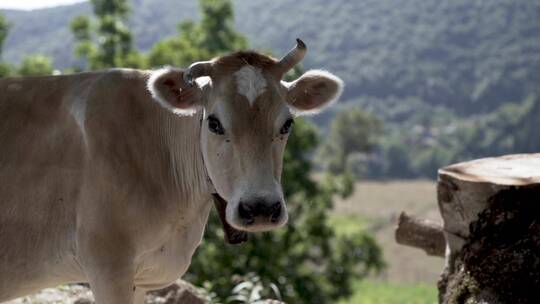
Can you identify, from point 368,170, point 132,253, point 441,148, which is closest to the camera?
point 132,253

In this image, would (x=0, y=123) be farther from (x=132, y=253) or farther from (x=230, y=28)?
(x=230, y=28)

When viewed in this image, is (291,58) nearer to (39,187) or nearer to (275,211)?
(275,211)

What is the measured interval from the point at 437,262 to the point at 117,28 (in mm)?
46007

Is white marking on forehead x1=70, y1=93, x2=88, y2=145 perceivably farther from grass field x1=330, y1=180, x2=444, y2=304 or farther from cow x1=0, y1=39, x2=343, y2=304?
grass field x1=330, y1=180, x2=444, y2=304

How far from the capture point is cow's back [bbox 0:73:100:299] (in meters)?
5.61

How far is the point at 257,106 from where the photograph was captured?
5.33 meters

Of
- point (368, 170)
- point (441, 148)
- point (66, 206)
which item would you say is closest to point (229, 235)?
point (66, 206)

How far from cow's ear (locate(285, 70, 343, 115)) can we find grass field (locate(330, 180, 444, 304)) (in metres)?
44.0

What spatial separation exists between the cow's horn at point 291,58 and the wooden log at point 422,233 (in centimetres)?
277

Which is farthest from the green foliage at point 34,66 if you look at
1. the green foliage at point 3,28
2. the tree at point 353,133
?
the tree at point 353,133

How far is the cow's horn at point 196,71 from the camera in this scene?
217 inches

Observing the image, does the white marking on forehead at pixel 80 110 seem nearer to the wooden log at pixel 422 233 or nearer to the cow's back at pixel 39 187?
the cow's back at pixel 39 187

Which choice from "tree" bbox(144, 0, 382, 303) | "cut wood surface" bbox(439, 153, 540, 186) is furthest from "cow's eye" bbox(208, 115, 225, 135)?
"tree" bbox(144, 0, 382, 303)

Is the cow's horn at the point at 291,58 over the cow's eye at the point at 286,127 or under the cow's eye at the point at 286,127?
over
